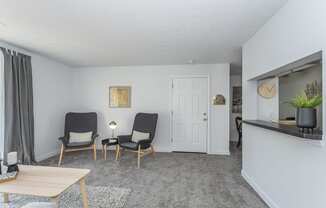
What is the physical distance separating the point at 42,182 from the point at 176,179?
6.10 feet

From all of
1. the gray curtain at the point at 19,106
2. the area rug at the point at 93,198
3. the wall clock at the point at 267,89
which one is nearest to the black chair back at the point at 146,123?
the area rug at the point at 93,198

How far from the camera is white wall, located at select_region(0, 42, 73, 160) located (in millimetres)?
3719

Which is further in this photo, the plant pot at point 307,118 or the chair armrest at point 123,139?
the chair armrest at point 123,139

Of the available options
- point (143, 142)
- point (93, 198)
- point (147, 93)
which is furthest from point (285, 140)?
point (147, 93)

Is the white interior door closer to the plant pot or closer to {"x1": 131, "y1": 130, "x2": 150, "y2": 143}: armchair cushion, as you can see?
{"x1": 131, "y1": 130, "x2": 150, "y2": 143}: armchair cushion

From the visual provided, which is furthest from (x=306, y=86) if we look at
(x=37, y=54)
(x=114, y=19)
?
(x=37, y=54)

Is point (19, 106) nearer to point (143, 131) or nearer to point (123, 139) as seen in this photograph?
point (123, 139)

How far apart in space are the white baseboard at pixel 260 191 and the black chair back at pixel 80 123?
337cm

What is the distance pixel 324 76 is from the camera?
129cm

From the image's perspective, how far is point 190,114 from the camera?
450cm

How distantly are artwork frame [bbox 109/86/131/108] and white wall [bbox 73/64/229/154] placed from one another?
11 cm

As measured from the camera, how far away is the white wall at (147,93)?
435 cm

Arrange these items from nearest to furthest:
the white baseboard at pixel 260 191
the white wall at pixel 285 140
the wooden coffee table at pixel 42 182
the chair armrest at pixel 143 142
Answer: the white wall at pixel 285 140 < the wooden coffee table at pixel 42 182 < the white baseboard at pixel 260 191 < the chair armrest at pixel 143 142

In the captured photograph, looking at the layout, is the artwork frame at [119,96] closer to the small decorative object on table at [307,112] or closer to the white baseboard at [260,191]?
the white baseboard at [260,191]
